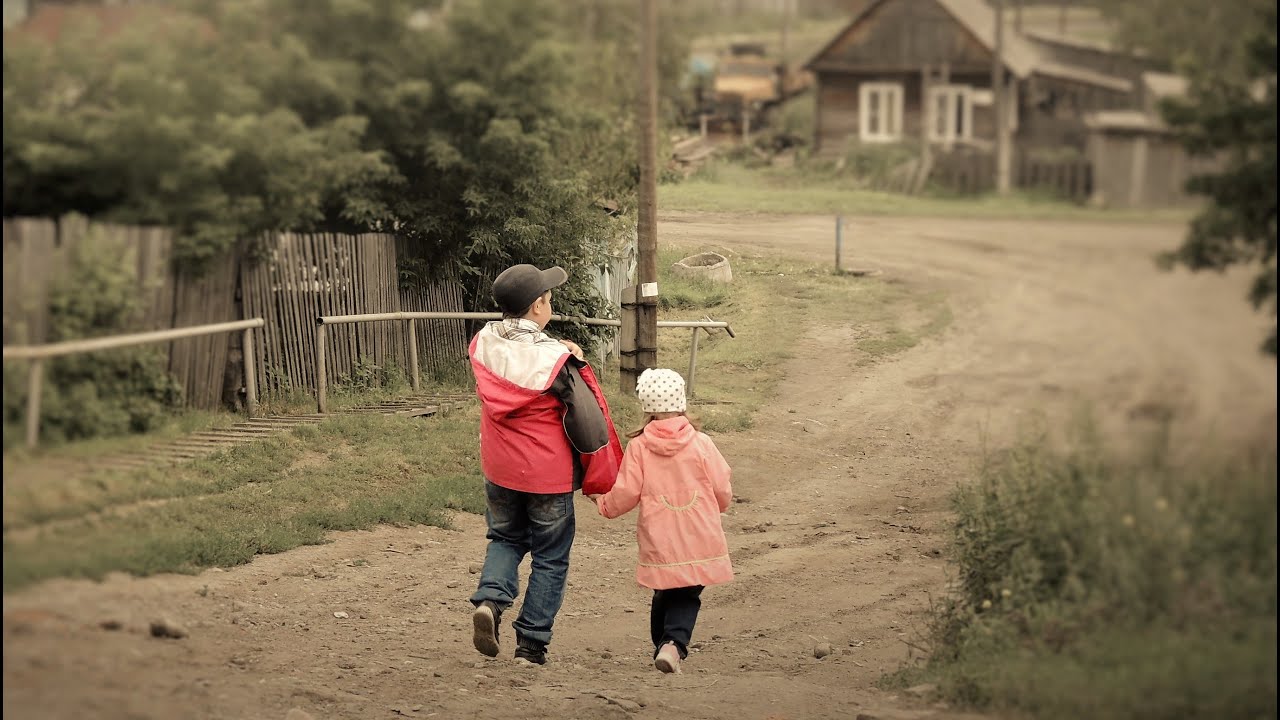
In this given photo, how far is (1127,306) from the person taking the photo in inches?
177

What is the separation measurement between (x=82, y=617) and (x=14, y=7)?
6.01 ft

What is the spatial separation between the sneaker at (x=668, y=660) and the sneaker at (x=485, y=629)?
25.4 inches

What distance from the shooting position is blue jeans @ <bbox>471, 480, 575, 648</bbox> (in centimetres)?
583

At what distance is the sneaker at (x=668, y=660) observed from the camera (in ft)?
19.2

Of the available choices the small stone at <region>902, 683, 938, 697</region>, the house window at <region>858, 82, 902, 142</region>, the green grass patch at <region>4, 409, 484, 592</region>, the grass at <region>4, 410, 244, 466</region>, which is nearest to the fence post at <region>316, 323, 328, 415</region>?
the green grass patch at <region>4, 409, 484, 592</region>

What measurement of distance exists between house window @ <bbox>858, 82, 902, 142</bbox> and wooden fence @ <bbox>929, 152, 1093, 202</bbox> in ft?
0.99

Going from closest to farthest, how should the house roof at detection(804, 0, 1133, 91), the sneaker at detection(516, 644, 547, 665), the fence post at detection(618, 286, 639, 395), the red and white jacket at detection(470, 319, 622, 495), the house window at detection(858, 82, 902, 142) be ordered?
the house roof at detection(804, 0, 1133, 91)
the red and white jacket at detection(470, 319, 622, 495)
the sneaker at detection(516, 644, 547, 665)
the house window at detection(858, 82, 902, 142)
the fence post at detection(618, 286, 639, 395)

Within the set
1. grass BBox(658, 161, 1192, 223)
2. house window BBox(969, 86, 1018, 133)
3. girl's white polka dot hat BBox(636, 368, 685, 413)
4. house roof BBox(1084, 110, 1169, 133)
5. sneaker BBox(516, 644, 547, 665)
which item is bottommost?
sneaker BBox(516, 644, 547, 665)

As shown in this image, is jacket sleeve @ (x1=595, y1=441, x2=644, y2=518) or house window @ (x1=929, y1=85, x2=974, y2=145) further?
house window @ (x1=929, y1=85, x2=974, y2=145)

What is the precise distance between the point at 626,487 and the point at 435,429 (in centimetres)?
233

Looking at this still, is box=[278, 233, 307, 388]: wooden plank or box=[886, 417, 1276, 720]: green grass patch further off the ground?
box=[278, 233, 307, 388]: wooden plank

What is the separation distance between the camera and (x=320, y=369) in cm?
655

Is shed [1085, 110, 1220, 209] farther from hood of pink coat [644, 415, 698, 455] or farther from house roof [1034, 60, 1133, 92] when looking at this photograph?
hood of pink coat [644, 415, 698, 455]

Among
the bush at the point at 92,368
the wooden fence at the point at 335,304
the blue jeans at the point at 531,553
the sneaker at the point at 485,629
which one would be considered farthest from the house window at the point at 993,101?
the bush at the point at 92,368
